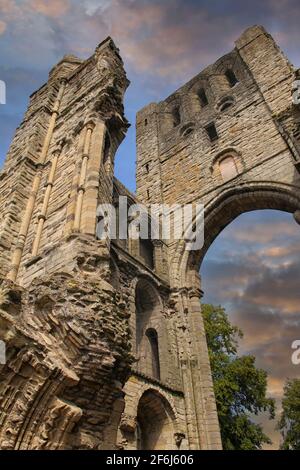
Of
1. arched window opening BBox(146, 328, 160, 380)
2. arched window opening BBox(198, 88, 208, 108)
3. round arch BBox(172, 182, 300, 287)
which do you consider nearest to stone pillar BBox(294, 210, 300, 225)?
round arch BBox(172, 182, 300, 287)

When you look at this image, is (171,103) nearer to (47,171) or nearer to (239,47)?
(239,47)

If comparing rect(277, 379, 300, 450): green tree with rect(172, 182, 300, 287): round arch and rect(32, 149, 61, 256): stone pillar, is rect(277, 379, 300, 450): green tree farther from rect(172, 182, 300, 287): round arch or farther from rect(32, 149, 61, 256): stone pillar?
rect(32, 149, 61, 256): stone pillar

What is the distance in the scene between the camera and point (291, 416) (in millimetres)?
16219

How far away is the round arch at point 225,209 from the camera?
1067cm

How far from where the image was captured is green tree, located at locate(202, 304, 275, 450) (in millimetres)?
13336

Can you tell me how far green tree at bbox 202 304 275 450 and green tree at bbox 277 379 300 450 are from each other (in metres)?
1.78

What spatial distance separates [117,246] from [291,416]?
1250 cm

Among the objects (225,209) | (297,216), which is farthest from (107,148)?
(297,216)

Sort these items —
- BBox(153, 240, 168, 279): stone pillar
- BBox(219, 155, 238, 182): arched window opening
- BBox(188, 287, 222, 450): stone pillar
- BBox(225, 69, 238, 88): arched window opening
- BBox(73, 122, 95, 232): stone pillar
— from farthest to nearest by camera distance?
1. BBox(225, 69, 238, 88): arched window opening
2. BBox(219, 155, 238, 182): arched window opening
3. BBox(153, 240, 168, 279): stone pillar
4. BBox(188, 287, 222, 450): stone pillar
5. BBox(73, 122, 95, 232): stone pillar

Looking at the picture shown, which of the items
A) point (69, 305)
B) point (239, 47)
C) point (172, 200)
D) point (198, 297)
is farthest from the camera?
point (239, 47)

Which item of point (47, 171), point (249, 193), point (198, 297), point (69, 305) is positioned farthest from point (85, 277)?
point (249, 193)

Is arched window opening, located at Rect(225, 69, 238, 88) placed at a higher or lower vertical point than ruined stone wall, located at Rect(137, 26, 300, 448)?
higher
